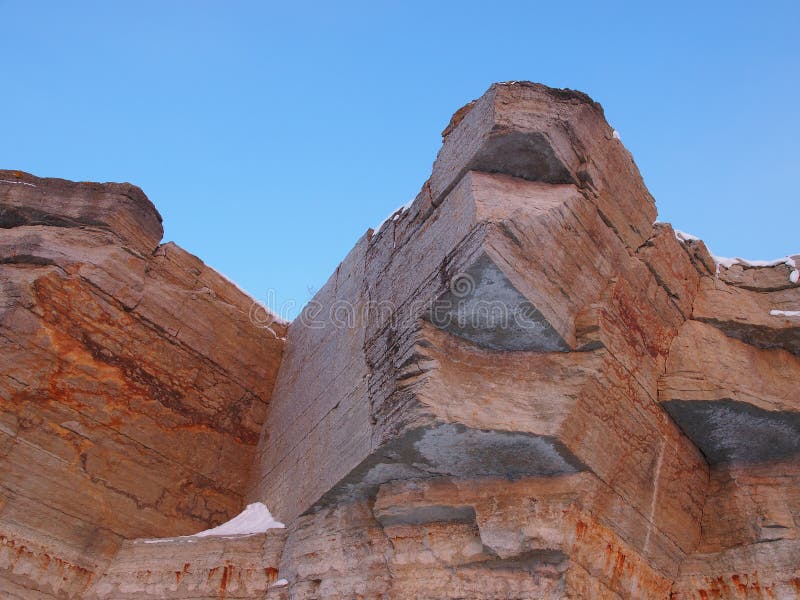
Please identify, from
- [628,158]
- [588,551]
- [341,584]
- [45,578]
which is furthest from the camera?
[628,158]

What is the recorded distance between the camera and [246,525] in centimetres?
737

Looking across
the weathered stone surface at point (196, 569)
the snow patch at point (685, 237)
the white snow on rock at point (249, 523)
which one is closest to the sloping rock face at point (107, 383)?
the weathered stone surface at point (196, 569)

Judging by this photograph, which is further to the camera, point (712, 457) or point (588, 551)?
point (712, 457)

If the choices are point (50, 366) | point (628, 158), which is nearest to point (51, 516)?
point (50, 366)

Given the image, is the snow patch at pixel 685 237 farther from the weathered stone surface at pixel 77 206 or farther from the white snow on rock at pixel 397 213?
the weathered stone surface at pixel 77 206

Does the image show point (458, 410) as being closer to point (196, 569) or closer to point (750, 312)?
point (196, 569)

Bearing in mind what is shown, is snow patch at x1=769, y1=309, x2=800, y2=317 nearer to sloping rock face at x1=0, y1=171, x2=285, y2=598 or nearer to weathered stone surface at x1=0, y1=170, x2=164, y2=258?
sloping rock face at x1=0, y1=171, x2=285, y2=598

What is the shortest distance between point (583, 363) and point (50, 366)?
4.83 meters

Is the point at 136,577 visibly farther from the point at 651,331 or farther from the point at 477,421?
the point at 651,331

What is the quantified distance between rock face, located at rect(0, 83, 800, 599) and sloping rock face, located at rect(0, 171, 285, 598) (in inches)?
1.0

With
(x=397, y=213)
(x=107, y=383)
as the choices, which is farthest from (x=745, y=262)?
(x=107, y=383)

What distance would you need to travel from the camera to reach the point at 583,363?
20.2ft

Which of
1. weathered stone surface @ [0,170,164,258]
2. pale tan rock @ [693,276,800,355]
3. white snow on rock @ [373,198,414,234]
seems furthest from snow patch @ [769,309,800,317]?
weathered stone surface @ [0,170,164,258]

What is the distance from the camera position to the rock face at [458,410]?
19.2 ft
